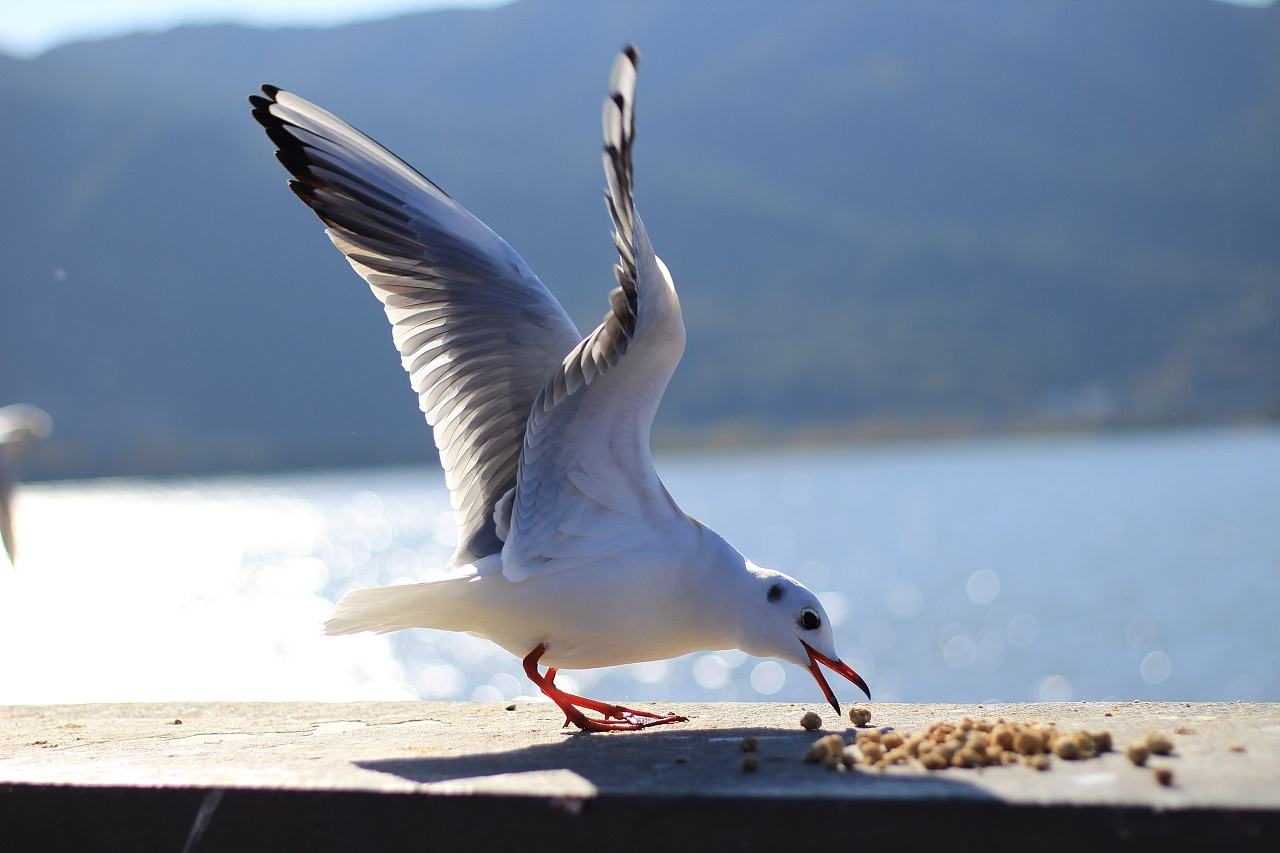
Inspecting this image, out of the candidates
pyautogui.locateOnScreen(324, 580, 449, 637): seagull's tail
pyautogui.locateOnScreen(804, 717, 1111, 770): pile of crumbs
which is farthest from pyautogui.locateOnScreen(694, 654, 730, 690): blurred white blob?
pyautogui.locateOnScreen(804, 717, 1111, 770): pile of crumbs

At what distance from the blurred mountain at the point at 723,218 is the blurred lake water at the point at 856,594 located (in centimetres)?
1824

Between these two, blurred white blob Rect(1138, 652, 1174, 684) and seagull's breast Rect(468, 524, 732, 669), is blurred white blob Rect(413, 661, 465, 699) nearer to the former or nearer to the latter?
blurred white blob Rect(1138, 652, 1174, 684)

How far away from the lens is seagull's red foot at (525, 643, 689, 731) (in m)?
4.67

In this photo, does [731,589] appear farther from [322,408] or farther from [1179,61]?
[1179,61]

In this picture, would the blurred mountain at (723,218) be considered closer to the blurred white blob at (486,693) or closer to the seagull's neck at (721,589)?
the blurred white blob at (486,693)

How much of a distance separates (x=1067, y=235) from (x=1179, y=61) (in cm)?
4707

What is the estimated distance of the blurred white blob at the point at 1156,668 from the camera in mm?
20538

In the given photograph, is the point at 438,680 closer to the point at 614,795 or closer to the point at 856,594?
the point at 856,594

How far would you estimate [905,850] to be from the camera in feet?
10.7

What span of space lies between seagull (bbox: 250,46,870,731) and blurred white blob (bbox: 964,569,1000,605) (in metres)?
28.5

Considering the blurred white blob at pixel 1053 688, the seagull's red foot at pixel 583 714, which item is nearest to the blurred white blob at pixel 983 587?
the blurred white blob at pixel 1053 688

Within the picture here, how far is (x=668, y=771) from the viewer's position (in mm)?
3801

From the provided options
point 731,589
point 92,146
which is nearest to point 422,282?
point 731,589

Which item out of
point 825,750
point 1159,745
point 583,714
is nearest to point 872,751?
point 825,750
